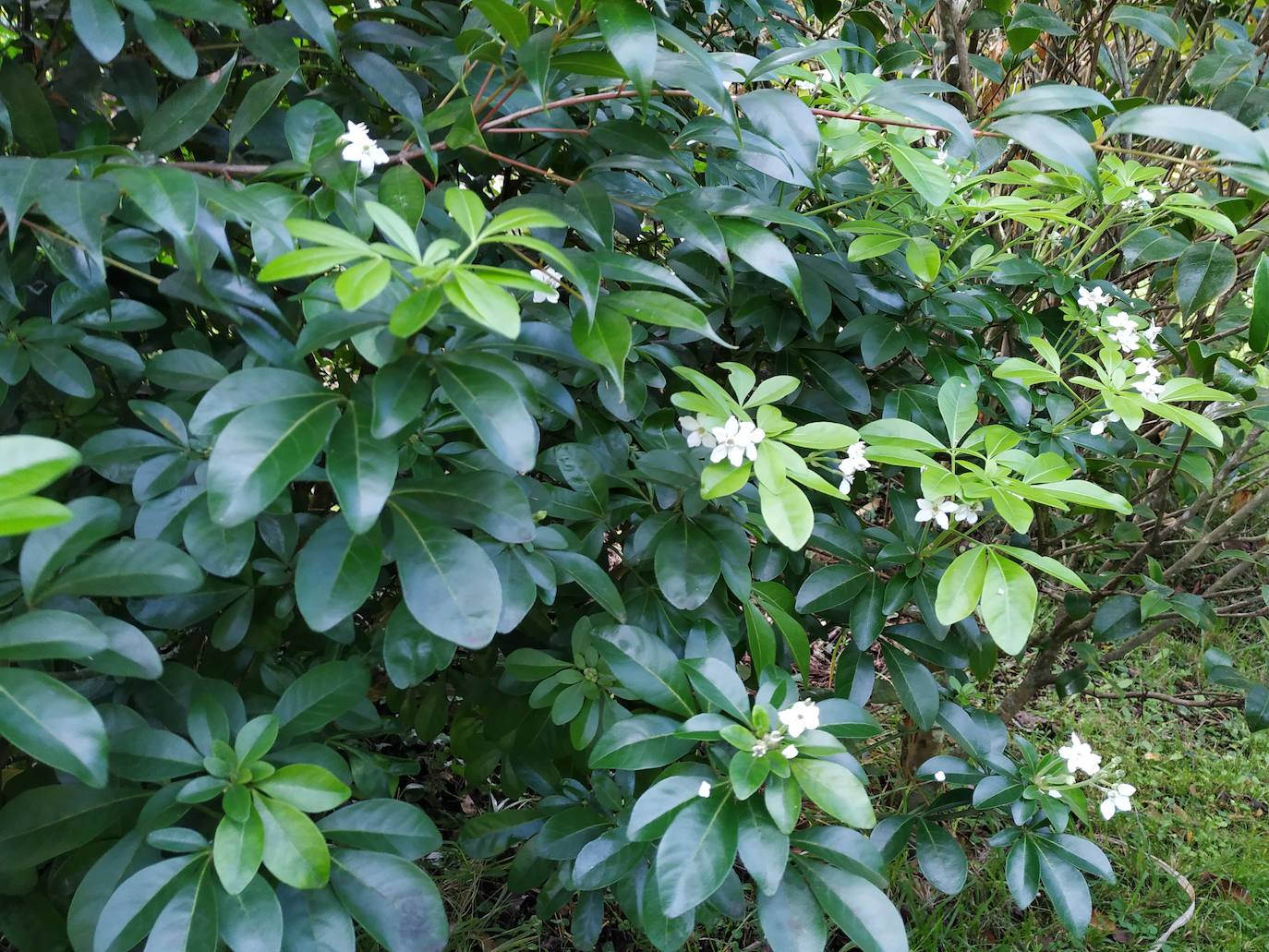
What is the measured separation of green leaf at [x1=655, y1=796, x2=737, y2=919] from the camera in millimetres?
891

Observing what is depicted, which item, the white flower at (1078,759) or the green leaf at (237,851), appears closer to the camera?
the green leaf at (237,851)

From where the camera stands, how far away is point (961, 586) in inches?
43.1

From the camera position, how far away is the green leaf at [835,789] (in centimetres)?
93

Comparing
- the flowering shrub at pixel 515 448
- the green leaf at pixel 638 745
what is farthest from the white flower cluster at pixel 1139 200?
the green leaf at pixel 638 745

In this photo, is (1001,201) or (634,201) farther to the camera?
(1001,201)

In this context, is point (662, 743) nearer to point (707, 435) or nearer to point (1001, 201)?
point (707, 435)

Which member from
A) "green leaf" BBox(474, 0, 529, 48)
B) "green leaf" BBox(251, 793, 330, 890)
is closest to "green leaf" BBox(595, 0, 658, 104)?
"green leaf" BBox(474, 0, 529, 48)

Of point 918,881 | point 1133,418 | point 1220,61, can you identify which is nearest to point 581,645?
point 1133,418

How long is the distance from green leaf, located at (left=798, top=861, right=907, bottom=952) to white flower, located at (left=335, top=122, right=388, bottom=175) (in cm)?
93

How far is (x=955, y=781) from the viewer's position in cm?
134

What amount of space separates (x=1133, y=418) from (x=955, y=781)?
60 cm

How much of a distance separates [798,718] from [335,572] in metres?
0.53

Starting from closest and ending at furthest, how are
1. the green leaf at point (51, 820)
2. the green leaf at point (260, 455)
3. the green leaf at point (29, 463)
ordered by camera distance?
the green leaf at point (29, 463)
the green leaf at point (260, 455)
the green leaf at point (51, 820)

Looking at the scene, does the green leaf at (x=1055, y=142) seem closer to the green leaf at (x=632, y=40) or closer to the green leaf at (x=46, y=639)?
the green leaf at (x=632, y=40)
